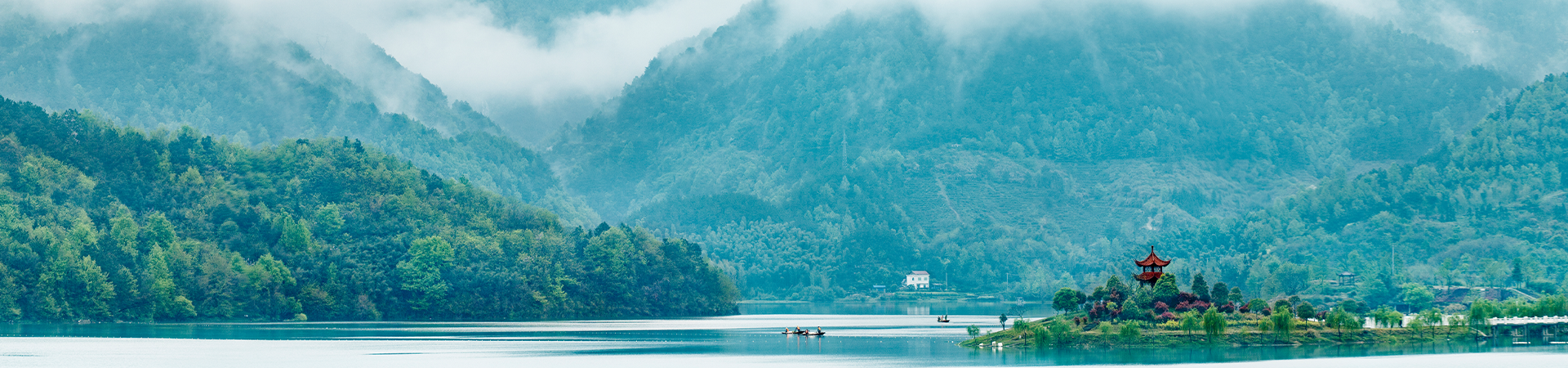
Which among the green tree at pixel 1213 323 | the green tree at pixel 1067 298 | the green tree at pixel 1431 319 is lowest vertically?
the green tree at pixel 1213 323

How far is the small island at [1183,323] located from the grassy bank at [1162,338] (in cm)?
5

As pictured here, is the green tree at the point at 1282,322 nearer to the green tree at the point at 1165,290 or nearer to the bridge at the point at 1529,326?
the green tree at the point at 1165,290

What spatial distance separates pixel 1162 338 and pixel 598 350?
35.0 metres

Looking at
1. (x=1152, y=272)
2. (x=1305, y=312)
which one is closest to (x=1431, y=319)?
(x=1305, y=312)

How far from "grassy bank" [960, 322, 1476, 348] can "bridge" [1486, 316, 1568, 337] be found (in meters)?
9.24

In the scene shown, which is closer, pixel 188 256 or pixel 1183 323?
pixel 1183 323

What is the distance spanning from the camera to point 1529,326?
130m

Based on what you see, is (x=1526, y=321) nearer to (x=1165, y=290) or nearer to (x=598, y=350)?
(x=1165, y=290)

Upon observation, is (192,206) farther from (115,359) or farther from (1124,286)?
(1124,286)

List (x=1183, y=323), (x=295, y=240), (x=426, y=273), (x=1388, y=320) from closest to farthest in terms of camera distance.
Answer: (x=1183, y=323) → (x=1388, y=320) → (x=426, y=273) → (x=295, y=240)

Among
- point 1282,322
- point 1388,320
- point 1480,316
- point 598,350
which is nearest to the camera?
point 1282,322

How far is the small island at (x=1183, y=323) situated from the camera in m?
111

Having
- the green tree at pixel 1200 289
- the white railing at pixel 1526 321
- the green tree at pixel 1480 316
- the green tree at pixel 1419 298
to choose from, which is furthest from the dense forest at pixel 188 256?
the white railing at pixel 1526 321

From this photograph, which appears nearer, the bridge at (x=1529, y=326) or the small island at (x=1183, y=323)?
the small island at (x=1183, y=323)
